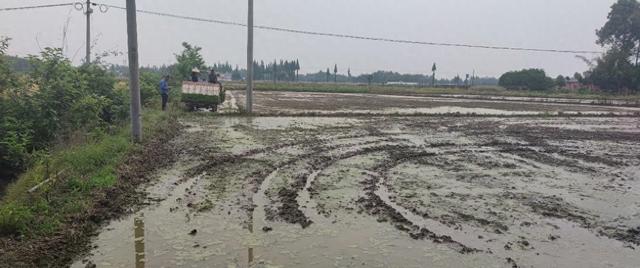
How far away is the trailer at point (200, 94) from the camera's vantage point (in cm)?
2144

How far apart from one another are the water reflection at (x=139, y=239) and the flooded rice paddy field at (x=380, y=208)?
0.04ft

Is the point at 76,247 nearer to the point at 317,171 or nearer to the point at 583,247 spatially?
the point at 317,171

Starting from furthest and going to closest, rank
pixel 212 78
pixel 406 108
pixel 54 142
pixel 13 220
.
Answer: pixel 406 108 → pixel 212 78 → pixel 54 142 → pixel 13 220

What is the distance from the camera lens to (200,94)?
21719 mm

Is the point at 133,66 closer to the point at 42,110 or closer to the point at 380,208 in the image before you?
the point at 42,110

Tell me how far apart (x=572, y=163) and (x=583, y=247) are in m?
6.35

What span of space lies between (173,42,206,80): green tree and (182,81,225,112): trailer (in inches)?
507

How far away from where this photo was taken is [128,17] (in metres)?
11.5

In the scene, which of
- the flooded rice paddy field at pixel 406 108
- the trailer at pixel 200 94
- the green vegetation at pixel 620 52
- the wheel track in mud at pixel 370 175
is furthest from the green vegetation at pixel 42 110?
the green vegetation at pixel 620 52

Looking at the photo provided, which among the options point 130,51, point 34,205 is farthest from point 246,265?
point 130,51

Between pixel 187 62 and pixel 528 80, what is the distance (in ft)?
162

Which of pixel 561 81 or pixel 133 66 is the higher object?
pixel 561 81

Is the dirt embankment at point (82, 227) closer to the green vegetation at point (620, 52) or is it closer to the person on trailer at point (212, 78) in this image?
the person on trailer at point (212, 78)

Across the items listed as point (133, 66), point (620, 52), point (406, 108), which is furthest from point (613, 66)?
point (133, 66)
